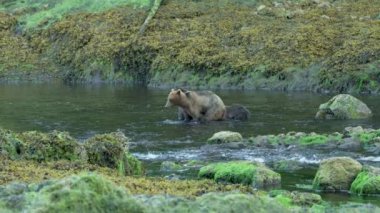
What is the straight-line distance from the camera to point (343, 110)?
32.5 m

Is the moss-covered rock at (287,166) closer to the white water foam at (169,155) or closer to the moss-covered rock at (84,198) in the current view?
the white water foam at (169,155)

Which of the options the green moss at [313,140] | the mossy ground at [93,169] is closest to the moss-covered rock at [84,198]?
the mossy ground at [93,169]

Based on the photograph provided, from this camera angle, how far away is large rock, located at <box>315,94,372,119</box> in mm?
32406

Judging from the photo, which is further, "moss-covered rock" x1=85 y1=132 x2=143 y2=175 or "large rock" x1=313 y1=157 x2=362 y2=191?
"moss-covered rock" x1=85 y1=132 x2=143 y2=175

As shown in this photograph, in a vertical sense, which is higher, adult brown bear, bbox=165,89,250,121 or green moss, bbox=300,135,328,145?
green moss, bbox=300,135,328,145

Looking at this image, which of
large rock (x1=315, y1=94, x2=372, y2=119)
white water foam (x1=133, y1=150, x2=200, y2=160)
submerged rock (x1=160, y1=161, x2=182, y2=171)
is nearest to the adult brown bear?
large rock (x1=315, y1=94, x2=372, y2=119)

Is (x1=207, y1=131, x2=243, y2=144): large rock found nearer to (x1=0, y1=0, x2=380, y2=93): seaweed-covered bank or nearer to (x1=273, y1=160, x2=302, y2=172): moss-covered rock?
(x1=273, y1=160, x2=302, y2=172): moss-covered rock

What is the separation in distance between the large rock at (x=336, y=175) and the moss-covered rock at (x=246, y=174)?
910mm

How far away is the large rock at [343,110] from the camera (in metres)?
32.4

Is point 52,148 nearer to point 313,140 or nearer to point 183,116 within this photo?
point 313,140

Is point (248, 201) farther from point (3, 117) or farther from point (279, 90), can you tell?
point (279, 90)

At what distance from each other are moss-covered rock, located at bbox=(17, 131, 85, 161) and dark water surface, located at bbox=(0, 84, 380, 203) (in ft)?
9.21

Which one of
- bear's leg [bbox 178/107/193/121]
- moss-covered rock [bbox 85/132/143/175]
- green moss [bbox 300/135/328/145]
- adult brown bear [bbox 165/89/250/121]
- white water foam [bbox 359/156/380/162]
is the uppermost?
moss-covered rock [bbox 85/132/143/175]

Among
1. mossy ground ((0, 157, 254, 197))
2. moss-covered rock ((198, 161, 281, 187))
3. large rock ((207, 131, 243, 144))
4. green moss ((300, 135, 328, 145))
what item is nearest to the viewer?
mossy ground ((0, 157, 254, 197))
